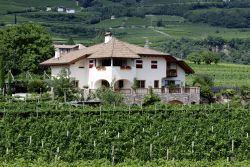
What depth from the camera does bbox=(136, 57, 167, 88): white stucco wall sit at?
65.3m

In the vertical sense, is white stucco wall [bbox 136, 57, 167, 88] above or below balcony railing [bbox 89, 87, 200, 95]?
above

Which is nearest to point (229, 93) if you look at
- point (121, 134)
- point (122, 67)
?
point (122, 67)

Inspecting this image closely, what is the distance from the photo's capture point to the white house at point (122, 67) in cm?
6306

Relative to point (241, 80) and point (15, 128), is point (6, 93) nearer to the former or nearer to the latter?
point (15, 128)

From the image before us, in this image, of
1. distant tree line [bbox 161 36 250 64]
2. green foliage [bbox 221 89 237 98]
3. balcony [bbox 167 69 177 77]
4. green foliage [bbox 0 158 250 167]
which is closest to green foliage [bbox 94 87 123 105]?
balcony [bbox 167 69 177 77]

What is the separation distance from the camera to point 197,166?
43344 mm

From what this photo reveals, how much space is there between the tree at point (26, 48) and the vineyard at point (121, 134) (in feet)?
90.3

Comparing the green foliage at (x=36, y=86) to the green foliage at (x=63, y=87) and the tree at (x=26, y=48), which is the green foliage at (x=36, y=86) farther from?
the tree at (x=26, y=48)

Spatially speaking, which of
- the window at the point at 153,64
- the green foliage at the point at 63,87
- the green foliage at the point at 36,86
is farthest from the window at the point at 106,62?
the green foliage at the point at 36,86

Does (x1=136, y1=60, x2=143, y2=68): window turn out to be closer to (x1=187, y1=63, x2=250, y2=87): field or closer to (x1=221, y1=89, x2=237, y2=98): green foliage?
(x1=221, y1=89, x2=237, y2=98): green foliage

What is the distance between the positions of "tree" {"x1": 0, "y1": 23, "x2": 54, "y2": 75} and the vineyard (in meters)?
27.5

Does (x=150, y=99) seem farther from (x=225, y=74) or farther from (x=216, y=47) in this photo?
(x=216, y=47)

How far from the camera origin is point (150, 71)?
216 feet

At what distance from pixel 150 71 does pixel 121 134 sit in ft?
59.2
